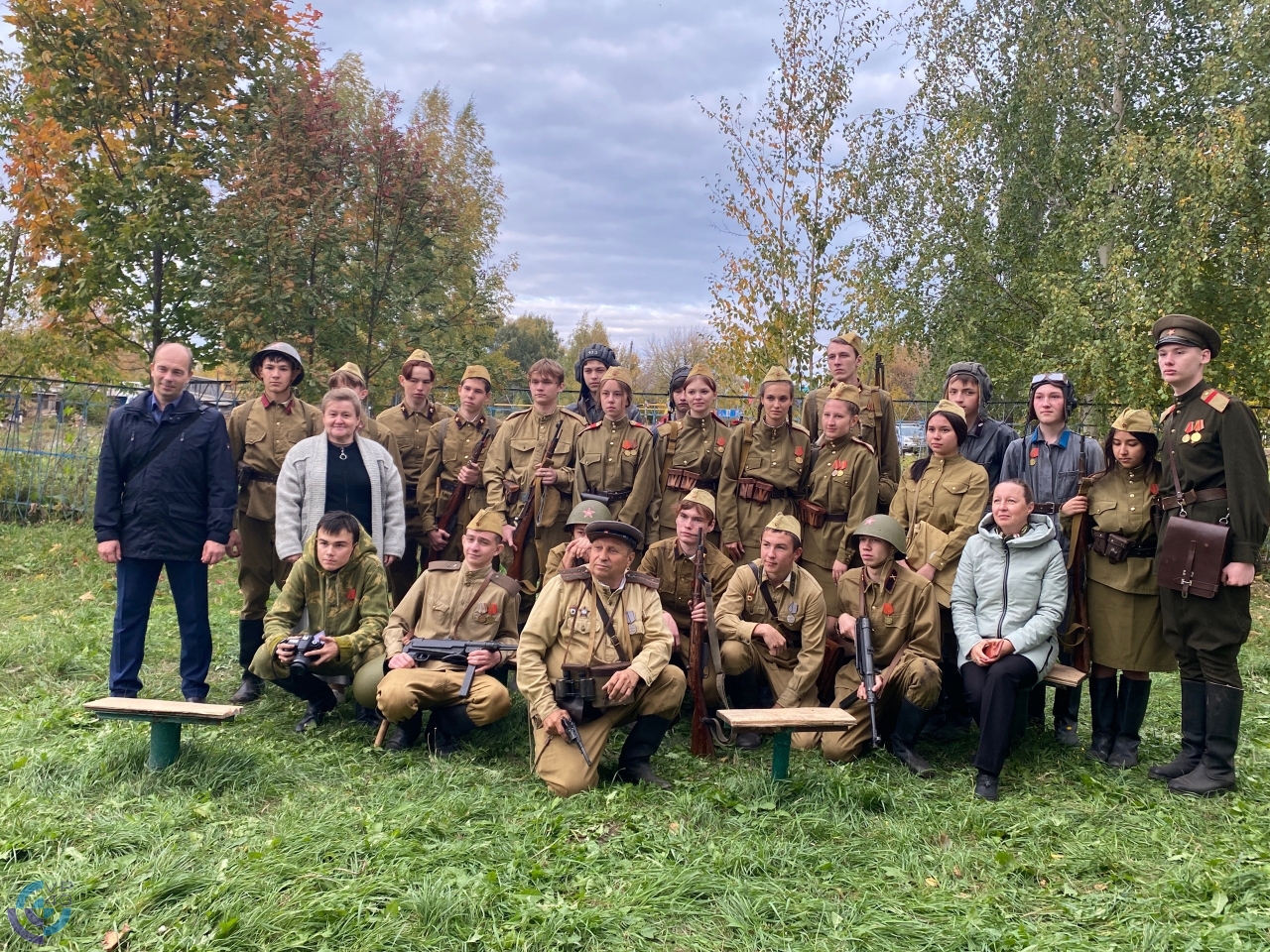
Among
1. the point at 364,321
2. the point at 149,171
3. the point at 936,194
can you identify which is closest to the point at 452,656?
the point at 364,321

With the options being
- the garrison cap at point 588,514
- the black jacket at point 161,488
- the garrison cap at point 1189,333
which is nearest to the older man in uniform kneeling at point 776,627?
the garrison cap at point 588,514

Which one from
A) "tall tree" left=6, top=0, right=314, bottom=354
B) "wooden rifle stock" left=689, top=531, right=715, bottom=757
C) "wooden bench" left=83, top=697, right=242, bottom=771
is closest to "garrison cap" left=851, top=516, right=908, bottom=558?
"wooden rifle stock" left=689, top=531, right=715, bottom=757

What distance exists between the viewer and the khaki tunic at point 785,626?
514 centimetres

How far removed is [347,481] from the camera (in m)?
5.67

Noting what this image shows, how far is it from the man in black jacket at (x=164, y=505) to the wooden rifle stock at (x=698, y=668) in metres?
3.01

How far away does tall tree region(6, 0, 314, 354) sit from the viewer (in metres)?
8.73

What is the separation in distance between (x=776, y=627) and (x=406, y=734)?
2.30m

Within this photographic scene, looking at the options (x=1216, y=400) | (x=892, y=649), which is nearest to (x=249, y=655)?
(x=892, y=649)

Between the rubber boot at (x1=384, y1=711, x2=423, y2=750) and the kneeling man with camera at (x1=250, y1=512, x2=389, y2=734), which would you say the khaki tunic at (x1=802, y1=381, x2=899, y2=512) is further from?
the rubber boot at (x1=384, y1=711, x2=423, y2=750)

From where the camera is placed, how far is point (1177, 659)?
4.60 metres

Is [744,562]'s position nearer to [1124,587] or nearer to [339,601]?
[1124,587]

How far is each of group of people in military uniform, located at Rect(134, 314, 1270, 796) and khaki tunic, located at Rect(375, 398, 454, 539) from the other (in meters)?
0.16

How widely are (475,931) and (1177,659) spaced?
3.90 m

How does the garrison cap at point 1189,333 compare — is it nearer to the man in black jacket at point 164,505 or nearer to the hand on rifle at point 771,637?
the hand on rifle at point 771,637
